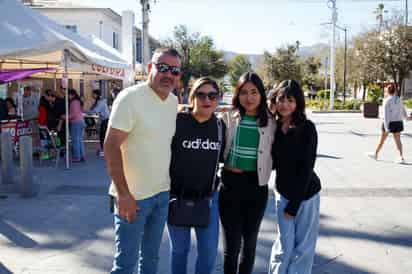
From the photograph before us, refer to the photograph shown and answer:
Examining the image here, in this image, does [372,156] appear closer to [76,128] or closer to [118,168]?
[76,128]

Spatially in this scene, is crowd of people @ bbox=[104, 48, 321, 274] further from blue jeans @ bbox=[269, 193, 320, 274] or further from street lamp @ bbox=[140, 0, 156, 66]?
street lamp @ bbox=[140, 0, 156, 66]

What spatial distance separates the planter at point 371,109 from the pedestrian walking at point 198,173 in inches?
876

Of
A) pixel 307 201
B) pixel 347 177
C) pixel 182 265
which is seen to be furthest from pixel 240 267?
pixel 347 177

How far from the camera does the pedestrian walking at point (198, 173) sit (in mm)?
2969

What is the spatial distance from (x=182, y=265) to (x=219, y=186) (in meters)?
0.61

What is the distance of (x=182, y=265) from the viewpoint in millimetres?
3170

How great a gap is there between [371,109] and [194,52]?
27.4 m

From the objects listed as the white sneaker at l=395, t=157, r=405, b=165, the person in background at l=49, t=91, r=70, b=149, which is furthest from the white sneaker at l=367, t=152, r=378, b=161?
the person in background at l=49, t=91, r=70, b=149

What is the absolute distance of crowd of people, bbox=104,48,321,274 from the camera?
273 cm

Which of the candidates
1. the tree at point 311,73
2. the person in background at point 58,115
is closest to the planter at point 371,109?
the person in background at point 58,115

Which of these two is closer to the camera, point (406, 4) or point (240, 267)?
point (240, 267)

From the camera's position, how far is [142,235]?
2.99 meters

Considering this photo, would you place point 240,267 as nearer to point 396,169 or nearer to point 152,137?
point 152,137

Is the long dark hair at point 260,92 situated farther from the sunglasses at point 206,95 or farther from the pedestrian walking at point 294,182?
the sunglasses at point 206,95
